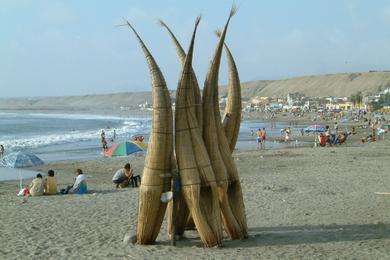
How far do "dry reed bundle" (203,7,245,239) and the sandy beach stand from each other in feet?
1.32

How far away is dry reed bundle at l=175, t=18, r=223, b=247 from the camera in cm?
786

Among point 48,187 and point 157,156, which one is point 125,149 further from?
point 157,156

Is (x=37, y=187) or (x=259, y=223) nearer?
(x=259, y=223)

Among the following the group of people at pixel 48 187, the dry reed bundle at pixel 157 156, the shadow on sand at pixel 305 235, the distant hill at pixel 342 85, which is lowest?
the shadow on sand at pixel 305 235

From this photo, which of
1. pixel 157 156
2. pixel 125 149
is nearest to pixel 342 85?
pixel 125 149

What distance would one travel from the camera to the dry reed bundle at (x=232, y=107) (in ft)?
30.1

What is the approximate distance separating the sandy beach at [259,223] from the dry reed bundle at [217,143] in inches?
15.9

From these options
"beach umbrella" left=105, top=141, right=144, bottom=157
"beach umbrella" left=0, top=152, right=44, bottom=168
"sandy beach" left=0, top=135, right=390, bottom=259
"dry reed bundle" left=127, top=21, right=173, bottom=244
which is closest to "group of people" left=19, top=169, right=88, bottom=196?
"sandy beach" left=0, top=135, right=390, bottom=259

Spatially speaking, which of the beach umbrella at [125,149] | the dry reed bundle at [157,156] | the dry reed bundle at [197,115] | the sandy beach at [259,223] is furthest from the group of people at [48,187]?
A: the dry reed bundle at [157,156]

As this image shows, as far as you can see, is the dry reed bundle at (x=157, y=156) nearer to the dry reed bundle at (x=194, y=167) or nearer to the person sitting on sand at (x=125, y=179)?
the dry reed bundle at (x=194, y=167)

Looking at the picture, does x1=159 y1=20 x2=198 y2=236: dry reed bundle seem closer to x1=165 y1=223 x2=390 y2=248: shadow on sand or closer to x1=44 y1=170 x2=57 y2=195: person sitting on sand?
x1=165 y1=223 x2=390 y2=248: shadow on sand

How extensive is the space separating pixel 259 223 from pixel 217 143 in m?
2.49

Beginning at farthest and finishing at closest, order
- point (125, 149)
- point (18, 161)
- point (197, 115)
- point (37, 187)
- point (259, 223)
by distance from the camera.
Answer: point (125, 149) → point (18, 161) → point (37, 187) → point (259, 223) → point (197, 115)

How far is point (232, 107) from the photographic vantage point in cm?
918
